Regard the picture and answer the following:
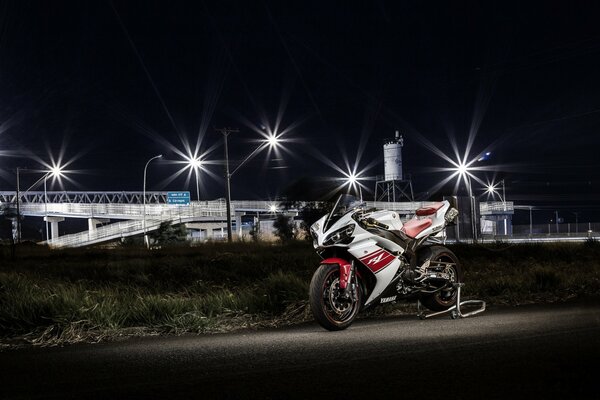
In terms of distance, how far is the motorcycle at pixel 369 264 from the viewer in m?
8.12

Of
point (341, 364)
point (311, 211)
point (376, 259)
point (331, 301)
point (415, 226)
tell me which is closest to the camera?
point (341, 364)

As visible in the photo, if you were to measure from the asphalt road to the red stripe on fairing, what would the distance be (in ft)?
2.35

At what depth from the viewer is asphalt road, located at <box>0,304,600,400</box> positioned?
5.13 meters

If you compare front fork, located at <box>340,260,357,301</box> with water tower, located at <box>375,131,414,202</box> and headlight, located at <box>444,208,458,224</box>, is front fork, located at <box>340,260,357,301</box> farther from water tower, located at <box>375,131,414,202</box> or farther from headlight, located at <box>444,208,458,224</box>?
water tower, located at <box>375,131,414,202</box>

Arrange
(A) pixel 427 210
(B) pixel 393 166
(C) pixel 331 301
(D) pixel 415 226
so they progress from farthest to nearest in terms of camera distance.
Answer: (B) pixel 393 166
(A) pixel 427 210
(D) pixel 415 226
(C) pixel 331 301

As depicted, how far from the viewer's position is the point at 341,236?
827 cm

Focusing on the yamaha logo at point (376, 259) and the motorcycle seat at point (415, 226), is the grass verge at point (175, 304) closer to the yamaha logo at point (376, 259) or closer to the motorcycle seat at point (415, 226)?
the motorcycle seat at point (415, 226)

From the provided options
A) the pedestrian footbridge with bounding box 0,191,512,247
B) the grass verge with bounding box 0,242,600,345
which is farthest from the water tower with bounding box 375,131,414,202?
the grass verge with bounding box 0,242,600,345

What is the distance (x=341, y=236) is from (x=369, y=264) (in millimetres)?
492

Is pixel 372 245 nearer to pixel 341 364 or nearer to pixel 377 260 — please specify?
pixel 377 260

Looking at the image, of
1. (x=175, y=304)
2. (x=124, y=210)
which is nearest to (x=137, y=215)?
(x=124, y=210)

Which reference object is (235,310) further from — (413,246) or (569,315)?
(569,315)

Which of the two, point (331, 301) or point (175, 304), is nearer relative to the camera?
point (331, 301)

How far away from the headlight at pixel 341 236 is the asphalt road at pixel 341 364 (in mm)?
1050
